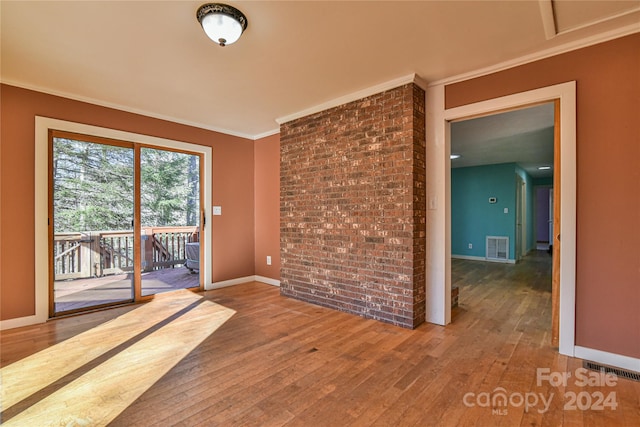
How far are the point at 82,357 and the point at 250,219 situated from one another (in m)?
2.96

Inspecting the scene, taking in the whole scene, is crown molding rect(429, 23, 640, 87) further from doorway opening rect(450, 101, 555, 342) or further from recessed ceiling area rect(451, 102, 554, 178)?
recessed ceiling area rect(451, 102, 554, 178)

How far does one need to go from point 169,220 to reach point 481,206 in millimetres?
7040

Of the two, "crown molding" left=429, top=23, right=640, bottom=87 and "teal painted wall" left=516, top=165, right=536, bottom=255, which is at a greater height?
"crown molding" left=429, top=23, right=640, bottom=87

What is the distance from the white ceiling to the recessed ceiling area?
1358mm

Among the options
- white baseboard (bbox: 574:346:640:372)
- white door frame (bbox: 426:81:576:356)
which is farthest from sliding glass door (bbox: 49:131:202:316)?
white baseboard (bbox: 574:346:640:372)

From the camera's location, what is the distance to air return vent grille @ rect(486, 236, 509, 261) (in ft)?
22.6

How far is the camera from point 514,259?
6.77 m

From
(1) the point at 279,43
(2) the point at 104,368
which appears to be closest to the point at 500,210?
(1) the point at 279,43

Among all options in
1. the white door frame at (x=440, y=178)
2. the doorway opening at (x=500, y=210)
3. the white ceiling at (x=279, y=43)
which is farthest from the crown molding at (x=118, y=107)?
the doorway opening at (x=500, y=210)

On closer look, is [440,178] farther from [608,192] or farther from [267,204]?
[267,204]

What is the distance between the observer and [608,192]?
2.19 metres

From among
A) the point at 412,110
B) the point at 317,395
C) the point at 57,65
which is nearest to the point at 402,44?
the point at 412,110

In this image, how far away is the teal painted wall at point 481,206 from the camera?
22.8 feet

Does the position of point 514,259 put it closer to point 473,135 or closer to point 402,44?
point 473,135
